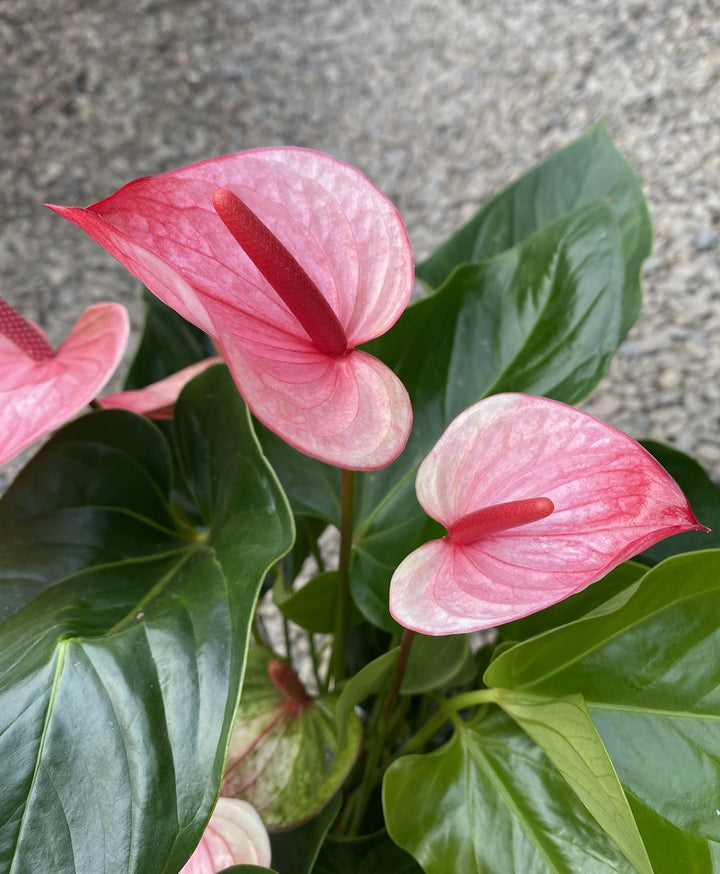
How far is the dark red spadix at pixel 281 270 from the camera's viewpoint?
356 millimetres

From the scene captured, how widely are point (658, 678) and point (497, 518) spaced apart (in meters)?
0.14

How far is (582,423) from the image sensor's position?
388 mm

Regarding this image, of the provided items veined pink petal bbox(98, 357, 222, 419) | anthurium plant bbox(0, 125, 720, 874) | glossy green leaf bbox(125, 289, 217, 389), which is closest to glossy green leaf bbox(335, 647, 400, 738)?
anthurium plant bbox(0, 125, 720, 874)

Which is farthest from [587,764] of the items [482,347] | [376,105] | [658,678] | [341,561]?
[376,105]

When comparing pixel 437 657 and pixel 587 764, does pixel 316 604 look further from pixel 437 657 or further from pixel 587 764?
A: pixel 587 764

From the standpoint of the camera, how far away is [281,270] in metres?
0.37

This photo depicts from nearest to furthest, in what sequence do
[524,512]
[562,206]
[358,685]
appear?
1. [524,512]
2. [358,685]
3. [562,206]

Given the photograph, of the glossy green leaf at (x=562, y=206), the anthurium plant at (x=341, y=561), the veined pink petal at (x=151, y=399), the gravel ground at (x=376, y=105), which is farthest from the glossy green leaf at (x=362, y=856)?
the gravel ground at (x=376, y=105)

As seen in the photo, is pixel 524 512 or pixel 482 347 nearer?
pixel 524 512

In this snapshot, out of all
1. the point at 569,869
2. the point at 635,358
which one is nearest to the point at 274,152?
the point at 569,869

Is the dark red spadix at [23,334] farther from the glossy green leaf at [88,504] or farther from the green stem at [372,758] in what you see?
the green stem at [372,758]

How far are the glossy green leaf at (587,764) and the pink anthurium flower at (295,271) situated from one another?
0.16m

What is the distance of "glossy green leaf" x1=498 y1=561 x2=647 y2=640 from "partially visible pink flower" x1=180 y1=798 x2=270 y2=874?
19cm

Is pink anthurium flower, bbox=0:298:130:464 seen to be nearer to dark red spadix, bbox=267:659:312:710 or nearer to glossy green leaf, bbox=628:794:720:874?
dark red spadix, bbox=267:659:312:710
